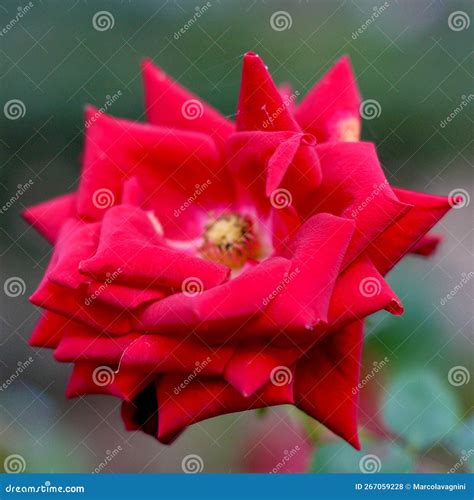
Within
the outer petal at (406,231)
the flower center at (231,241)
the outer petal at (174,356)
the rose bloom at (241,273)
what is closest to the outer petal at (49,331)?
the rose bloom at (241,273)

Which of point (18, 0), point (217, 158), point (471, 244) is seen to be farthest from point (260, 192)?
point (18, 0)

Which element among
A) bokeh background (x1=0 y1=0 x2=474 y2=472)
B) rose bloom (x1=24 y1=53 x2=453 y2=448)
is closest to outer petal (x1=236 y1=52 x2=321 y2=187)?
rose bloom (x1=24 y1=53 x2=453 y2=448)

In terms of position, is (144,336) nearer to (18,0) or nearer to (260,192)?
(260,192)

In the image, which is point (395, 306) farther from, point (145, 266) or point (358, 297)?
point (145, 266)

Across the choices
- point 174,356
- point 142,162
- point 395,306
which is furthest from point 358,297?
point 142,162

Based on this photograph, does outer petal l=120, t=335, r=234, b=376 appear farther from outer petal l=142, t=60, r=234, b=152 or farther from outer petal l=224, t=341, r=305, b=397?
outer petal l=142, t=60, r=234, b=152

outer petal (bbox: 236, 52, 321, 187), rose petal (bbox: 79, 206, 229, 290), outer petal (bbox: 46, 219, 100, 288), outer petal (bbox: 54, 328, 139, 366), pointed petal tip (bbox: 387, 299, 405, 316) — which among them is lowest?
outer petal (bbox: 54, 328, 139, 366)
